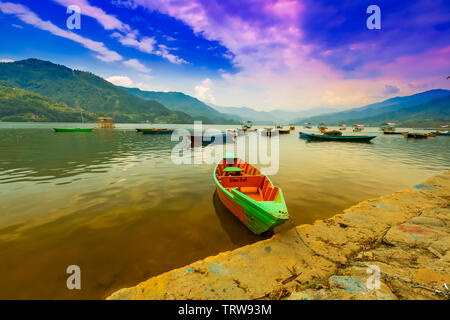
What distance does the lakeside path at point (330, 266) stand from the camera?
3.85 metres

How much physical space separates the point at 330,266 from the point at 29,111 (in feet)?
815

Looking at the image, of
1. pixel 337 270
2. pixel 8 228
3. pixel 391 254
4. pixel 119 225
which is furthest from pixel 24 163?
pixel 391 254

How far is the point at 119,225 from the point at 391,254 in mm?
10270

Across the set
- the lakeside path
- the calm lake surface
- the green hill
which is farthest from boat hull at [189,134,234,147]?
the green hill

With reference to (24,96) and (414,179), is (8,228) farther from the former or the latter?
(24,96)

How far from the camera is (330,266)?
4.91 meters

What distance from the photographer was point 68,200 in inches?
383

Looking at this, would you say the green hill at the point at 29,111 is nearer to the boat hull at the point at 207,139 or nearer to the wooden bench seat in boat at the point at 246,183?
the boat hull at the point at 207,139

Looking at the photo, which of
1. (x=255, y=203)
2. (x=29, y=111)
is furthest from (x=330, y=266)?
(x=29, y=111)

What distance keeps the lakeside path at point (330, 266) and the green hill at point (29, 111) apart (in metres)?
222

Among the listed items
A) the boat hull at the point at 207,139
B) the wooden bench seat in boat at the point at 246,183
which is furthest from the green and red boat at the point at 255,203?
the boat hull at the point at 207,139

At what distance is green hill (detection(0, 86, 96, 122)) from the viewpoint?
152 meters

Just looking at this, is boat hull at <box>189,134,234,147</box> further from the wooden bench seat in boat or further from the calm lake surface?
the wooden bench seat in boat

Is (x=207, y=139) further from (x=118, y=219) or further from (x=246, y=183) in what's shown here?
(x=118, y=219)
